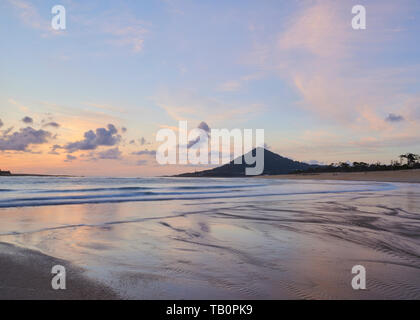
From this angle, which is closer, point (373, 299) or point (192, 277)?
point (373, 299)

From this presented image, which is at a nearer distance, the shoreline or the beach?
the shoreline

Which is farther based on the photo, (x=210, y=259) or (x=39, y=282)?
(x=210, y=259)

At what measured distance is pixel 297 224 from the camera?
27.1 feet

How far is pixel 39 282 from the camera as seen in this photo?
3.66 m

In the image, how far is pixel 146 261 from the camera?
4660 mm

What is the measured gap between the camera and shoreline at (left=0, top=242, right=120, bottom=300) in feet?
10.8

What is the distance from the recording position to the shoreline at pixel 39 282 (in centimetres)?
328

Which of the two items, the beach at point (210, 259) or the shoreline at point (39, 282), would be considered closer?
the shoreline at point (39, 282)

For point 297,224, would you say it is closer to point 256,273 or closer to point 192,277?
point 256,273
